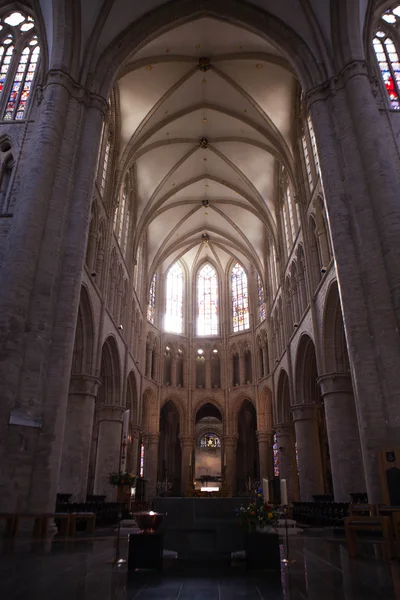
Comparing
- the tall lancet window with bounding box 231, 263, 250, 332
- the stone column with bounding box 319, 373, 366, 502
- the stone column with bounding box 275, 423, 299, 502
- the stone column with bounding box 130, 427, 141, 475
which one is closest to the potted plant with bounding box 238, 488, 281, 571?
the stone column with bounding box 319, 373, 366, 502

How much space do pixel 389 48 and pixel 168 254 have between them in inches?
801

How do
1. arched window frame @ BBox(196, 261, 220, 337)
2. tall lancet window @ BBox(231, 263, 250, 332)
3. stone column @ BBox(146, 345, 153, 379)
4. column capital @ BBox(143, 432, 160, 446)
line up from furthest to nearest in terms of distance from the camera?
1. arched window frame @ BBox(196, 261, 220, 337)
2. tall lancet window @ BBox(231, 263, 250, 332)
3. stone column @ BBox(146, 345, 153, 379)
4. column capital @ BBox(143, 432, 160, 446)

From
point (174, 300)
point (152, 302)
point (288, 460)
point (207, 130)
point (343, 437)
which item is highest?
point (207, 130)

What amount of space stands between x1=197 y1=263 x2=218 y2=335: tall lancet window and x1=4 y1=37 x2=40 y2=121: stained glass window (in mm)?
22619

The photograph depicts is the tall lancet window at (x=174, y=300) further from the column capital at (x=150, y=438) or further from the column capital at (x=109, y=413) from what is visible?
the column capital at (x=109, y=413)

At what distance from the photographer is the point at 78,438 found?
16.4 metres

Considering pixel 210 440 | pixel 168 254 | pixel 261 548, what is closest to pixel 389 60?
pixel 261 548

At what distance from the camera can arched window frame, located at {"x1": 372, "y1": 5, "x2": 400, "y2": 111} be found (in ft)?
58.2

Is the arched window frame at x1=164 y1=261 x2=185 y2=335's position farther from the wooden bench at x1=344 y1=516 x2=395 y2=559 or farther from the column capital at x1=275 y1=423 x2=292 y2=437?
the wooden bench at x1=344 y1=516 x2=395 y2=559

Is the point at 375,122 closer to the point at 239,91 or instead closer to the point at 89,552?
the point at 239,91

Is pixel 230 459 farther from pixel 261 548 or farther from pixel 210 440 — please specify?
pixel 261 548

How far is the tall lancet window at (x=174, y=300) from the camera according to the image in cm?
3669

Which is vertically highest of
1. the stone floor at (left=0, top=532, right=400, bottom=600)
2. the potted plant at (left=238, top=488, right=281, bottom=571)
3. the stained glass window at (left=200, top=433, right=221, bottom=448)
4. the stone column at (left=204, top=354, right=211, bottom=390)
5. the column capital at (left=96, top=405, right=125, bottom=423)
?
the stone column at (left=204, top=354, right=211, bottom=390)

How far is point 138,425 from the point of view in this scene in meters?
28.8
